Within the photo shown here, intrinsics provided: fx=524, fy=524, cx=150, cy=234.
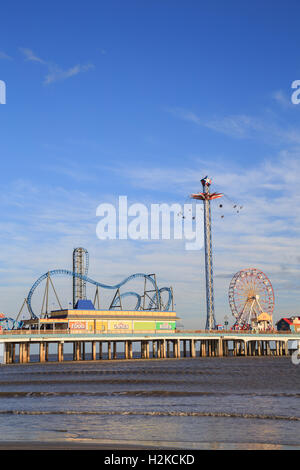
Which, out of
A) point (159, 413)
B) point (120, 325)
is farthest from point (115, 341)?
point (159, 413)

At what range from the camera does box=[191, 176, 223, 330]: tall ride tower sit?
115438 millimetres

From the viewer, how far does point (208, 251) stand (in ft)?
388

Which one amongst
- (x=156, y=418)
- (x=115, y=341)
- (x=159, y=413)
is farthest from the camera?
(x=115, y=341)

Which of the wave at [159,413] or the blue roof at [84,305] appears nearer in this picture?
the wave at [159,413]

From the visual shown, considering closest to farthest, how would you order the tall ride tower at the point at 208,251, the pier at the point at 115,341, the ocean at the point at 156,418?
the ocean at the point at 156,418
the pier at the point at 115,341
the tall ride tower at the point at 208,251

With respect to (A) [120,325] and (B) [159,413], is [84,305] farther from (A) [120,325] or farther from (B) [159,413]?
(B) [159,413]

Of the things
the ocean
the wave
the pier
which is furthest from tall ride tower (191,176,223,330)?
the wave

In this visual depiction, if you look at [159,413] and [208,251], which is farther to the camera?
[208,251]

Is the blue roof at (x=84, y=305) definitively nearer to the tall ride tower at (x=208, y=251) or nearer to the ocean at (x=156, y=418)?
the tall ride tower at (x=208, y=251)

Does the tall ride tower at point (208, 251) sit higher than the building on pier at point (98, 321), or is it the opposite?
the tall ride tower at point (208, 251)

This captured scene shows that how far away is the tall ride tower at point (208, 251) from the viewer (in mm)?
115438

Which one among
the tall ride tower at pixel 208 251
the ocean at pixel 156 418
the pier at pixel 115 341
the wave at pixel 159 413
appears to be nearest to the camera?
the ocean at pixel 156 418

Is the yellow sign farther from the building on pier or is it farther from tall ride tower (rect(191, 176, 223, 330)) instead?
tall ride tower (rect(191, 176, 223, 330))

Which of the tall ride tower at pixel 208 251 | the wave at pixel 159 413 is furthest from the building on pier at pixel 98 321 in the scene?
the wave at pixel 159 413
